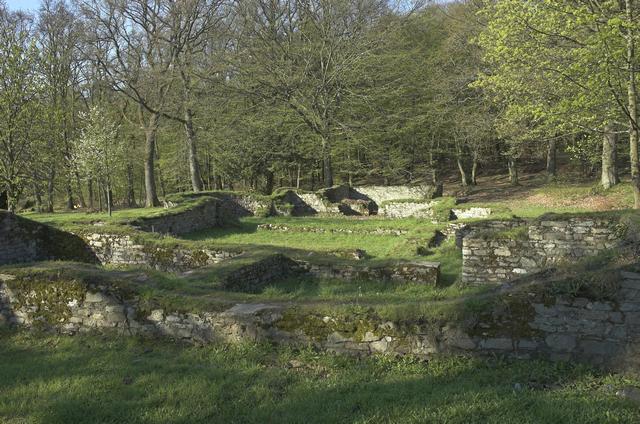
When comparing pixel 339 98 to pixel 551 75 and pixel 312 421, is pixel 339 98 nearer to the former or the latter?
pixel 551 75

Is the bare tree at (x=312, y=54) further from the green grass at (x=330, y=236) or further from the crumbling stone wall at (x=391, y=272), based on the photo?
the crumbling stone wall at (x=391, y=272)

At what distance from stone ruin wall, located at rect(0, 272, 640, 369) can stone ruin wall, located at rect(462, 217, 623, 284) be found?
16.0 ft

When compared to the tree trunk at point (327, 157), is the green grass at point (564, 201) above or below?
below

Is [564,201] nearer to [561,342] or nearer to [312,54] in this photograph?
[312,54]

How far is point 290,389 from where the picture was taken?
15.7 ft

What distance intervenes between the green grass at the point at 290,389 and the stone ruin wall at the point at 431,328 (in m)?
0.16

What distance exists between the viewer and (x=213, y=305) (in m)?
5.98

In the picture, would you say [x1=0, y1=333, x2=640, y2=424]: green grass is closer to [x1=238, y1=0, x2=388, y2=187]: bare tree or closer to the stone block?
the stone block

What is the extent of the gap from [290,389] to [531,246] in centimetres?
718

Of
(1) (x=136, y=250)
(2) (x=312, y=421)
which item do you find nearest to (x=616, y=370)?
(2) (x=312, y=421)

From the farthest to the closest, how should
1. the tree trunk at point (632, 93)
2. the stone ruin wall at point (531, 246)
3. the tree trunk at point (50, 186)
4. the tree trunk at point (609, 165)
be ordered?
the tree trunk at point (50, 186) → the tree trunk at point (609, 165) → the tree trunk at point (632, 93) → the stone ruin wall at point (531, 246)

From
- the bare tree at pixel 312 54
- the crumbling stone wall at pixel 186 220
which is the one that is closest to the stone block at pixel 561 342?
the crumbling stone wall at pixel 186 220

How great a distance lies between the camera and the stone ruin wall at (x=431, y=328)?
15.9 feet

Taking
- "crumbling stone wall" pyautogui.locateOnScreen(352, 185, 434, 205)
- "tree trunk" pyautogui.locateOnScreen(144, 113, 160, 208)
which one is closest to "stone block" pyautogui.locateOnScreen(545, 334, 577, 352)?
"crumbling stone wall" pyautogui.locateOnScreen(352, 185, 434, 205)
